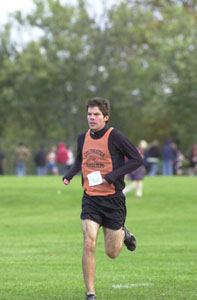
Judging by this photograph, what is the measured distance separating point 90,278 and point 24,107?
168 ft

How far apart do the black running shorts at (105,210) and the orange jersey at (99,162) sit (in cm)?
6

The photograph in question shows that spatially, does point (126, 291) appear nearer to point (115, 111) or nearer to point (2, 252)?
point (2, 252)

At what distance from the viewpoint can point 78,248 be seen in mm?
13398

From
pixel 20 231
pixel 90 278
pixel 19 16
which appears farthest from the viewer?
pixel 19 16

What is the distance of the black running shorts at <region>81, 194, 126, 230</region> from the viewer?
7570mm

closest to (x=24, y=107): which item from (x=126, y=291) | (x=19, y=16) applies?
(x=19, y=16)

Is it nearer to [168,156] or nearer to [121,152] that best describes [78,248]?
[121,152]

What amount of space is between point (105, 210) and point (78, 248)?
5915 millimetres

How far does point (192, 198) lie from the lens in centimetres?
2652

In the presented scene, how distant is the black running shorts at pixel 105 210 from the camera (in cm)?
757

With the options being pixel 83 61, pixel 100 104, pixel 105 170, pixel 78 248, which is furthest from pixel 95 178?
pixel 83 61

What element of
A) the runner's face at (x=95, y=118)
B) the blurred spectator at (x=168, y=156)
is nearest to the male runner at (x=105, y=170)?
the runner's face at (x=95, y=118)

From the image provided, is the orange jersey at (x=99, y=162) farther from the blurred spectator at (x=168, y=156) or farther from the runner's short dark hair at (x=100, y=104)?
the blurred spectator at (x=168, y=156)

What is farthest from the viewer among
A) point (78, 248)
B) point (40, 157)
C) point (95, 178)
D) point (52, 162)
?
point (52, 162)
